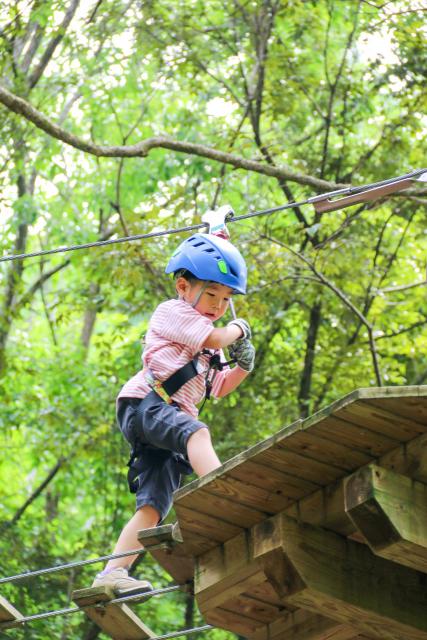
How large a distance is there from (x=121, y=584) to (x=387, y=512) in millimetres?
1497

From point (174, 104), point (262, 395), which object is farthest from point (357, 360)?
point (174, 104)

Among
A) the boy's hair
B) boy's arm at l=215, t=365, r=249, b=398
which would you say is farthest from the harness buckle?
the boy's hair

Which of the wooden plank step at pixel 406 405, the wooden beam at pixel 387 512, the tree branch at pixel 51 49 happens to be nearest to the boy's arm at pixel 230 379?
the wooden beam at pixel 387 512

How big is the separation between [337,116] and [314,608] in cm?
806

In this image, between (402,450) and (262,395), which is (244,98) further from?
(402,450)

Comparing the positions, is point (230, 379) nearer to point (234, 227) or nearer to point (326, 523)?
point (326, 523)

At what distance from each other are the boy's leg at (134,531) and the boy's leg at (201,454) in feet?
1.57

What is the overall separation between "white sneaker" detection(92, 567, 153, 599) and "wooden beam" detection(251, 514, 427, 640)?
818mm

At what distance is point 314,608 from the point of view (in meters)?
4.25

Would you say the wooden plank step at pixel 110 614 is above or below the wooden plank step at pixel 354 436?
below

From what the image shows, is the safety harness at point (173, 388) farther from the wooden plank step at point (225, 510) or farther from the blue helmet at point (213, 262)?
the wooden plank step at point (225, 510)

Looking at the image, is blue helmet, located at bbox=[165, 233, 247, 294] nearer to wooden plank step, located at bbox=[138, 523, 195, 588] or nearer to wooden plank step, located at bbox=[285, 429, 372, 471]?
wooden plank step, located at bbox=[138, 523, 195, 588]

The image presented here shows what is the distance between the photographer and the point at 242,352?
202 inches

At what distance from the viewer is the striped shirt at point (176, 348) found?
5035 millimetres
